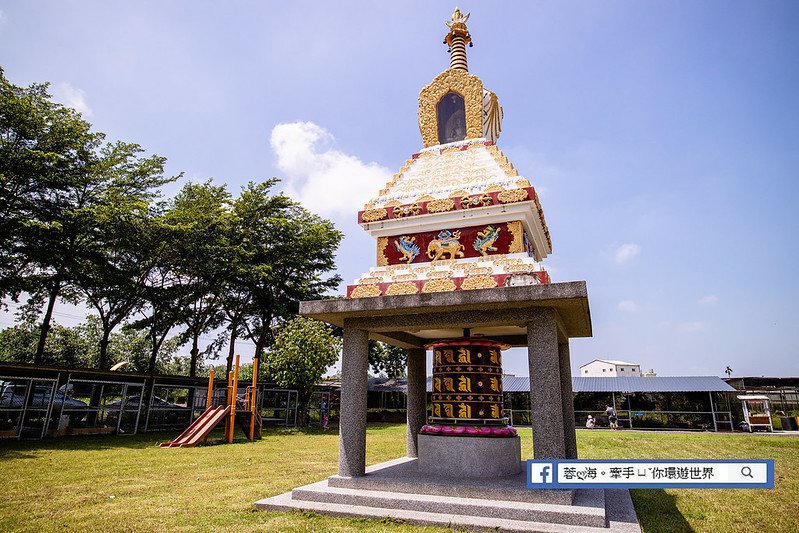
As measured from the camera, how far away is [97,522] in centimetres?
716

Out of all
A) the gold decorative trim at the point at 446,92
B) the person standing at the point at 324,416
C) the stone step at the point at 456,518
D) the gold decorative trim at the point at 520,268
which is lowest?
the stone step at the point at 456,518

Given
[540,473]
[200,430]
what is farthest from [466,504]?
[200,430]

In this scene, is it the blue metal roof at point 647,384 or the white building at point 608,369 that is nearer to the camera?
the blue metal roof at point 647,384

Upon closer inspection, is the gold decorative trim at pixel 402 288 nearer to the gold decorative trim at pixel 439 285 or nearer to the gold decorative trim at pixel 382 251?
the gold decorative trim at pixel 439 285

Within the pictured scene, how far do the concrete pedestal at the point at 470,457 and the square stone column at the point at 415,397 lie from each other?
2946 millimetres

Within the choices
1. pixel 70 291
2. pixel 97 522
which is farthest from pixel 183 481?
pixel 70 291

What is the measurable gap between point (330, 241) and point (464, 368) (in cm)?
2532

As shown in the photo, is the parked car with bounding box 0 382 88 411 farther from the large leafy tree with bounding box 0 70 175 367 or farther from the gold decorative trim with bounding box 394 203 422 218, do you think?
the gold decorative trim with bounding box 394 203 422 218

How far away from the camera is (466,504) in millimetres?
7285

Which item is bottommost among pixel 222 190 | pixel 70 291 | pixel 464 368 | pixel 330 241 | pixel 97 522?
pixel 97 522

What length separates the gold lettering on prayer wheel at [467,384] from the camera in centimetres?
969

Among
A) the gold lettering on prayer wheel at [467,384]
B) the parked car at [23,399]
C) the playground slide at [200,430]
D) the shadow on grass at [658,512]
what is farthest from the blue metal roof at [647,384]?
the parked car at [23,399]

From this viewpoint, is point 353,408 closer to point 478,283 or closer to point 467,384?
point 467,384

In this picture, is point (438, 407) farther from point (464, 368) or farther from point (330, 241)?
point (330, 241)
